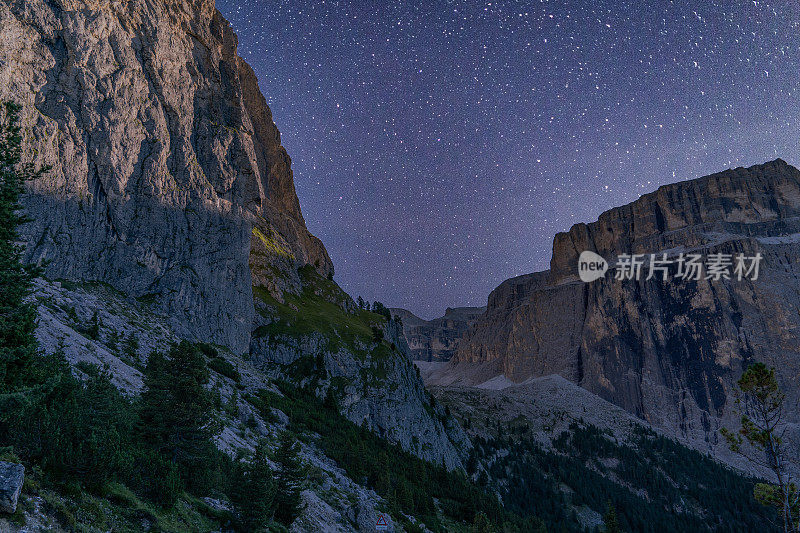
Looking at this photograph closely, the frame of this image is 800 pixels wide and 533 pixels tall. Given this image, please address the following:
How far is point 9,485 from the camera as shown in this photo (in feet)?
30.7

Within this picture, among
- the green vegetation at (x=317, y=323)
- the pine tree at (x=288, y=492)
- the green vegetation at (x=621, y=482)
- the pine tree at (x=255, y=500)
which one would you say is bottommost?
the green vegetation at (x=621, y=482)

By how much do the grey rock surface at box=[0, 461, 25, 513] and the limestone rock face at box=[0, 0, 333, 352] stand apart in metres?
28.7

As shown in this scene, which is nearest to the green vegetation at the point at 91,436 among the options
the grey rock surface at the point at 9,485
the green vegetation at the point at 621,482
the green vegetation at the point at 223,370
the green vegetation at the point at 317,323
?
the grey rock surface at the point at 9,485

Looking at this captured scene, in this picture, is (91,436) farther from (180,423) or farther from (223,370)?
(223,370)

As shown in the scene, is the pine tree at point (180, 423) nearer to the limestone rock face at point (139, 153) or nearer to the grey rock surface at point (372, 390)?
the limestone rock face at point (139, 153)

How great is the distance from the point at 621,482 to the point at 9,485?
636 ft

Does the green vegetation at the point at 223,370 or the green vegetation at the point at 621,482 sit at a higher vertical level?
the green vegetation at the point at 223,370

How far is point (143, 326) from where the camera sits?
48.5 m

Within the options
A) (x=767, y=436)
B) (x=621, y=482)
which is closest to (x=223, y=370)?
(x=767, y=436)

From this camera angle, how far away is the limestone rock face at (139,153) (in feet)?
160

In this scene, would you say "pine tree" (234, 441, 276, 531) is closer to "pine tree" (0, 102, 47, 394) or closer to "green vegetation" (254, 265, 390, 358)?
"pine tree" (0, 102, 47, 394)

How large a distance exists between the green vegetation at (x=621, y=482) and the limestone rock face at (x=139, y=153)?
88.7 meters

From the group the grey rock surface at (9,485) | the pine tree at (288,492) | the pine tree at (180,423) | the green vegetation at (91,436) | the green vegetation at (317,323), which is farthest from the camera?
the green vegetation at (317,323)

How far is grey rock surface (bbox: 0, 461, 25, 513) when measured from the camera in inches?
365
